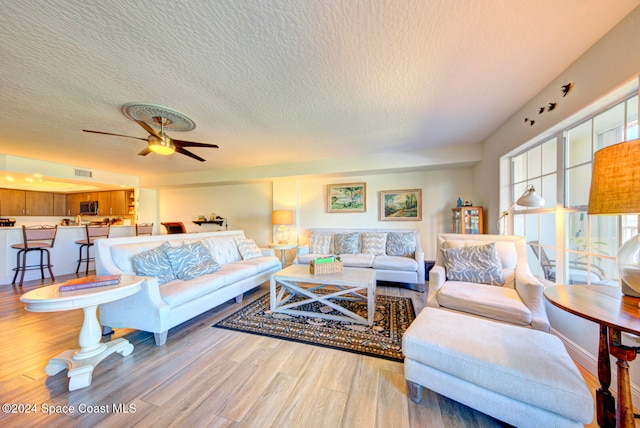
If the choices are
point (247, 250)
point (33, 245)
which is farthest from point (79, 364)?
point (33, 245)

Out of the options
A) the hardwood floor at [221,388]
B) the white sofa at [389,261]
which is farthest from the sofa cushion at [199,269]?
the white sofa at [389,261]

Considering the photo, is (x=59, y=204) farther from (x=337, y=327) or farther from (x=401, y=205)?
(x=401, y=205)

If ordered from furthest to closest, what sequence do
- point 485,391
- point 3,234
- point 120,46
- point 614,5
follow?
1. point 3,234
2. point 120,46
3. point 614,5
4. point 485,391

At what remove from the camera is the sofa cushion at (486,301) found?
→ 1.73m

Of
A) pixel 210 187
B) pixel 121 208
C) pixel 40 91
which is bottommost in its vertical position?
pixel 121 208

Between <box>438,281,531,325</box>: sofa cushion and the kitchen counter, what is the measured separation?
6482mm

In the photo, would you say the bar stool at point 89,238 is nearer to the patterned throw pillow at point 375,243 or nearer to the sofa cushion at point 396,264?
the patterned throw pillow at point 375,243

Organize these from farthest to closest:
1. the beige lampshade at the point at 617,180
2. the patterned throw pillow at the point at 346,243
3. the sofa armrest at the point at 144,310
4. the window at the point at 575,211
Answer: the patterned throw pillow at the point at 346,243, the sofa armrest at the point at 144,310, the window at the point at 575,211, the beige lampshade at the point at 617,180

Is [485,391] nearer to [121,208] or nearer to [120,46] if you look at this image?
[120,46]

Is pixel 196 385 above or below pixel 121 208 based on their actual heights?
below

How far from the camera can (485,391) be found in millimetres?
1157

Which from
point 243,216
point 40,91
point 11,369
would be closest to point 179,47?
point 40,91

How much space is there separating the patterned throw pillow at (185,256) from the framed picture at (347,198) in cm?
280

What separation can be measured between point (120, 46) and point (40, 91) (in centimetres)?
130
